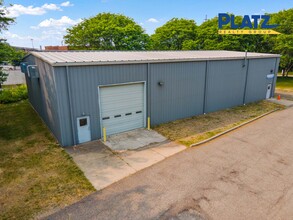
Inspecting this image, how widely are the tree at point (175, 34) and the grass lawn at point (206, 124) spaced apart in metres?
24.9

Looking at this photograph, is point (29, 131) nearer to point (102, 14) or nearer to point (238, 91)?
point (238, 91)

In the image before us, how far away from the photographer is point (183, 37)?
41000mm

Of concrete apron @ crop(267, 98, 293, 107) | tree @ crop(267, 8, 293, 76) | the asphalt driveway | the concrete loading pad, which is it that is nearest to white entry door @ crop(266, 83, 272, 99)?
concrete apron @ crop(267, 98, 293, 107)

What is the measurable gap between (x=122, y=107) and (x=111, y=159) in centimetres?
368

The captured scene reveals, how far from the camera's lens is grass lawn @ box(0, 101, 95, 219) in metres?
6.95

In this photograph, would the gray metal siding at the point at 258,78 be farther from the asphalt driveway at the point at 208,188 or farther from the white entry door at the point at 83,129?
the white entry door at the point at 83,129

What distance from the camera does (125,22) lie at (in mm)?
39625

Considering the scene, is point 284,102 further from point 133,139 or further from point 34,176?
point 34,176

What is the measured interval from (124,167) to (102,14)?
3860 cm

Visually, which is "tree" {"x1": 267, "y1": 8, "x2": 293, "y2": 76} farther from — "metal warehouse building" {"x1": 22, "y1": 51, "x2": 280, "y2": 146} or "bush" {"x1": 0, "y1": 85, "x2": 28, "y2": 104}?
"bush" {"x1": 0, "y1": 85, "x2": 28, "y2": 104}

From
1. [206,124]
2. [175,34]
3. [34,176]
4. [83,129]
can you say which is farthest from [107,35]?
[34,176]

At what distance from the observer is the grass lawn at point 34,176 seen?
22.8 feet

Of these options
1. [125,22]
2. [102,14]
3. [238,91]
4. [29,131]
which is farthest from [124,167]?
[102,14]

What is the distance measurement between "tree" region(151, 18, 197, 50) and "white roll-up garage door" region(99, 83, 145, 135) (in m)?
29.7
